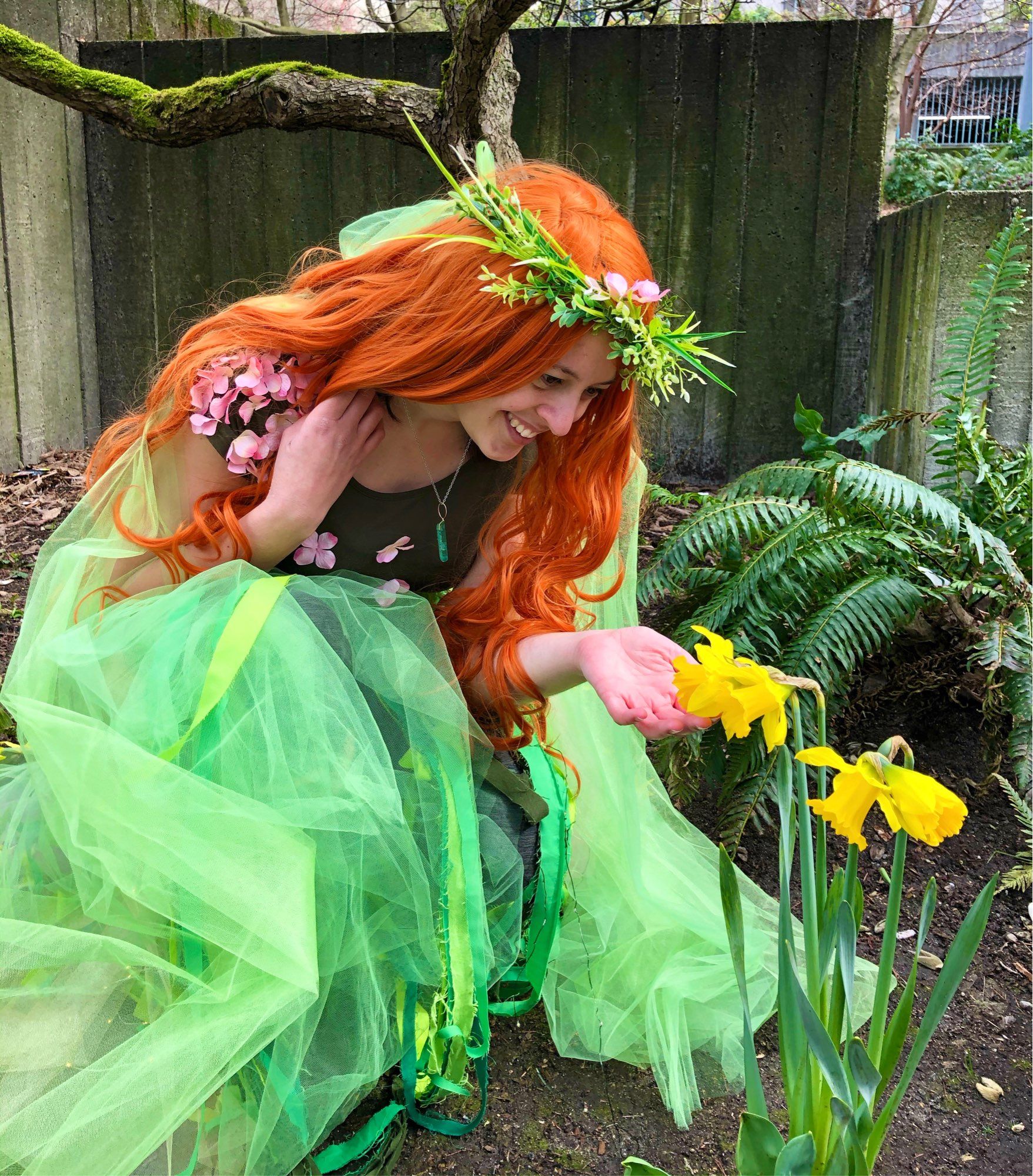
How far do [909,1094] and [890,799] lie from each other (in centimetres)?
91

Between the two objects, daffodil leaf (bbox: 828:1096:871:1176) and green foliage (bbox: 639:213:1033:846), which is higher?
green foliage (bbox: 639:213:1033:846)

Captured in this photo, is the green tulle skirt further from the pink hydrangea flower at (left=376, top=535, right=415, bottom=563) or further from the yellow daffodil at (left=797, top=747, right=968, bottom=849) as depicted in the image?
the yellow daffodil at (left=797, top=747, right=968, bottom=849)

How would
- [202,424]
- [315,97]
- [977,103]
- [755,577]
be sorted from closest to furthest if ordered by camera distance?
[202,424]
[755,577]
[315,97]
[977,103]

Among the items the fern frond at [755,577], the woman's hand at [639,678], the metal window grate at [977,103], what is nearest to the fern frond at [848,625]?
the fern frond at [755,577]

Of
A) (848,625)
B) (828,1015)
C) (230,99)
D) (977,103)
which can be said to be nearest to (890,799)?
(828,1015)

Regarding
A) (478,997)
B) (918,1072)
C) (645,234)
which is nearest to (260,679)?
(478,997)

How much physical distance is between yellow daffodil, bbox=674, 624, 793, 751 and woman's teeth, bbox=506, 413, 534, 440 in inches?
22.0

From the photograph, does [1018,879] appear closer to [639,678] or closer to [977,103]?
[639,678]

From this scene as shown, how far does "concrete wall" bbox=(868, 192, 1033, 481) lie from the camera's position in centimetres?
279

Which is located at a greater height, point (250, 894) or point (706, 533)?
point (706, 533)

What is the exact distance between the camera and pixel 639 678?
1220 millimetres

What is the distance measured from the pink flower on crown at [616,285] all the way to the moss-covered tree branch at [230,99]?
1.77m

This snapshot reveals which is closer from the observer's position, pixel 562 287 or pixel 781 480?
pixel 562 287

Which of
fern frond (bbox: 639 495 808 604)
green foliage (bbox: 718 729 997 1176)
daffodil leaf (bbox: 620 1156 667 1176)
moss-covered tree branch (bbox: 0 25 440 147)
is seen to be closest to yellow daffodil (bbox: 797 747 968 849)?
green foliage (bbox: 718 729 997 1176)
